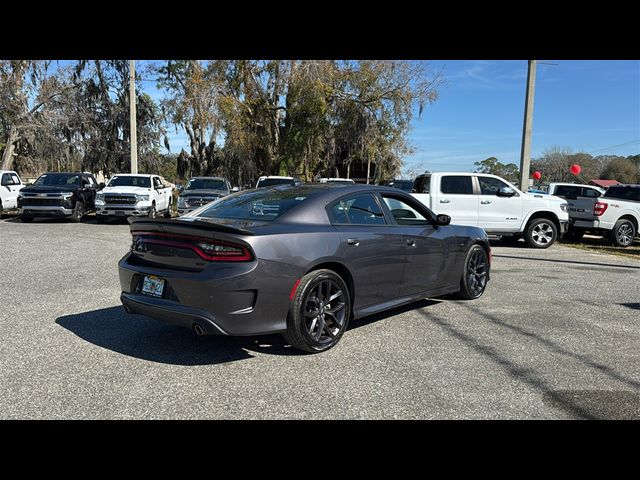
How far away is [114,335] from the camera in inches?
200

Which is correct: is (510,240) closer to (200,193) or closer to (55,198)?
(200,193)

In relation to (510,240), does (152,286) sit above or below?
above

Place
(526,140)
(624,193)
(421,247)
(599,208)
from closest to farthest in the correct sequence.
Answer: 1. (421,247)
2. (599,208)
3. (624,193)
4. (526,140)

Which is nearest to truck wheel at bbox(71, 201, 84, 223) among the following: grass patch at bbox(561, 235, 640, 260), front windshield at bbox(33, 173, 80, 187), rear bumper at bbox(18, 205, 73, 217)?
rear bumper at bbox(18, 205, 73, 217)

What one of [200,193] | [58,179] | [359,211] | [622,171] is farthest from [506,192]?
[622,171]

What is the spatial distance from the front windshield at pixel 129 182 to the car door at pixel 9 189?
3.96 m

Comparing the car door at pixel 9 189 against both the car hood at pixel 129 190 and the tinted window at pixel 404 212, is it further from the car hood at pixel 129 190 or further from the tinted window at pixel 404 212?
the tinted window at pixel 404 212

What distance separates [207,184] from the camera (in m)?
18.1

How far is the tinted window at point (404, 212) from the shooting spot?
19.1ft

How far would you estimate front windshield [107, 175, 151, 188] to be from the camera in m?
18.1

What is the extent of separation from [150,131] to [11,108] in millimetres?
8450

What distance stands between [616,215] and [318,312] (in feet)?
43.0
